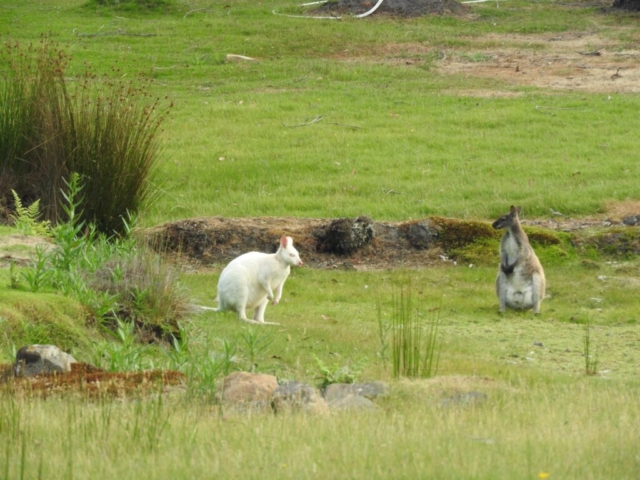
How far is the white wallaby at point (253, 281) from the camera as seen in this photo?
12484 mm

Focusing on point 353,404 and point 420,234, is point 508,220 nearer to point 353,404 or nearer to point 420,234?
point 420,234

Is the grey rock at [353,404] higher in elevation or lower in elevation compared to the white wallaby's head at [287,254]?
higher

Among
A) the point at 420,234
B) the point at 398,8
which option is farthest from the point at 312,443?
the point at 398,8

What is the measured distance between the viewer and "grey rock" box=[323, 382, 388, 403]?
779cm

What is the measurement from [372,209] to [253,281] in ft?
22.2

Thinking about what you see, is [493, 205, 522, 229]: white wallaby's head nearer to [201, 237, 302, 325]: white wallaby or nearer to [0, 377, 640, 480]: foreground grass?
[201, 237, 302, 325]: white wallaby

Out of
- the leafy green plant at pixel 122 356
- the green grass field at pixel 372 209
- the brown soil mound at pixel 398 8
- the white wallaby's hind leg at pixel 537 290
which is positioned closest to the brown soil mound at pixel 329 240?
the green grass field at pixel 372 209

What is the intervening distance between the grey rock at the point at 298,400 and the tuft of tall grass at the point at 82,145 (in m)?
7.52

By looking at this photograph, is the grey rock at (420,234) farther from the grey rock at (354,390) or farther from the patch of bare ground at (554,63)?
the patch of bare ground at (554,63)

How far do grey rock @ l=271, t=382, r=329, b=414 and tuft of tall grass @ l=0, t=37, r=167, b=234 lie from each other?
24.7ft

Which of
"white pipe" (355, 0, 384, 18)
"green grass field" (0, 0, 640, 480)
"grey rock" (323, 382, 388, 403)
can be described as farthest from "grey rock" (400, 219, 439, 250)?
"white pipe" (355, 0, 384, 18)

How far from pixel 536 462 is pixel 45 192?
10978mm

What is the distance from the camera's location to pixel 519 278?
14.4 meters

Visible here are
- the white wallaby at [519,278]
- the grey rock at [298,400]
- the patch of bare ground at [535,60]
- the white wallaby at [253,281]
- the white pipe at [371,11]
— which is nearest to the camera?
the grey rock at [298,400]
